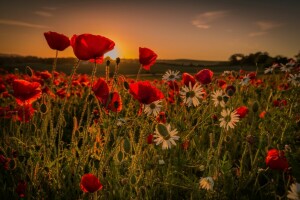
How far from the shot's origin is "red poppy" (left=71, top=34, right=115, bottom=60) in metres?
1.98

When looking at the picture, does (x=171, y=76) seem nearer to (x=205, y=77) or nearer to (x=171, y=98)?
(x=171, y=98)

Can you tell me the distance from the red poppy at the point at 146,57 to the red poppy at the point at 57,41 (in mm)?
564

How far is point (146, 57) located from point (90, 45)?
0.67m

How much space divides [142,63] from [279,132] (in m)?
2.08

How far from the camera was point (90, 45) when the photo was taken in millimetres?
1995

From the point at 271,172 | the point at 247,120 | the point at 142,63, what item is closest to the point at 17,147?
the point at 142,63

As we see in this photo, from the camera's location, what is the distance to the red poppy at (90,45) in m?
1.98

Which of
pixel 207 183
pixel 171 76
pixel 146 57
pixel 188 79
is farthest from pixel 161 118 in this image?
pixel 207 183

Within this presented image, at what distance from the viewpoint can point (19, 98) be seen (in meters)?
2.31

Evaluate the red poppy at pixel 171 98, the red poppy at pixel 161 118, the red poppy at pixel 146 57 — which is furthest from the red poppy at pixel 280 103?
the red poppy at pixel 146 57

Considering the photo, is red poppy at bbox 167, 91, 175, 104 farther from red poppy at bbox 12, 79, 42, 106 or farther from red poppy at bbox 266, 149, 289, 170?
red poppy at bbox 266, 149, 289, 170

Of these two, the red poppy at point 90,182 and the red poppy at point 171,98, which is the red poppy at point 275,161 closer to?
the red poppy at point 90,182

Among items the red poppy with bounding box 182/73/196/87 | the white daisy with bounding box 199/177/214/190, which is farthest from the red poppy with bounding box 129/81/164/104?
the red poppy with bounding box 182/73/196/87

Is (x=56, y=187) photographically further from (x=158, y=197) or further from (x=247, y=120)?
(x=247, y=120)
